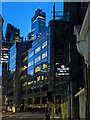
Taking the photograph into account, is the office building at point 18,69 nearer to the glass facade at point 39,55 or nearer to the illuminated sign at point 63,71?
the glass facade at point 39,55

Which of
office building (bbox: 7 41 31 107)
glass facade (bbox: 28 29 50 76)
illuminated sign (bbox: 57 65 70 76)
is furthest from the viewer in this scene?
office building (bbox: 7 41 31 107)

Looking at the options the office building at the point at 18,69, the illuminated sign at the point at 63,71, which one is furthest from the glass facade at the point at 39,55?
the illuminated sign at the point at 63,71

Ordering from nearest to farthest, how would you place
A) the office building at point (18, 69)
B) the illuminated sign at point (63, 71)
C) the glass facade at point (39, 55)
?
1. the illuminated sign at point (63, 71)
2. the glass facade at point (39, 55)
3. the office building at point (18, 69)

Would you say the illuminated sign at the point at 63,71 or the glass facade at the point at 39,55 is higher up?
the glass facade at the point at 39,55

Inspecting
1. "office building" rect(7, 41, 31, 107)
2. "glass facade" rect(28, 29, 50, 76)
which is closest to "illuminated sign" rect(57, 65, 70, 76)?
"glass facade" rect(28, 29, 50, 76)

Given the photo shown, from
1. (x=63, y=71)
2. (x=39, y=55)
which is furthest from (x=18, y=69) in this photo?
(x=63, y=71)

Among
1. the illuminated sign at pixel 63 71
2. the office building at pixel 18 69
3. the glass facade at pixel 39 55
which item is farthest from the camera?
the office building at pixel 18 69

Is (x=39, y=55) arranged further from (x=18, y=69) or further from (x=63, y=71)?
(x=63, y=71)

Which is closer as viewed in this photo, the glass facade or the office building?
the glass facade

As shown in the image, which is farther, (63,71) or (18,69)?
(18,69)

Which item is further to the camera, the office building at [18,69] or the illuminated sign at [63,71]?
the office building at [18,69]

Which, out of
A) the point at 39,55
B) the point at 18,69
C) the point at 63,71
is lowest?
the point at 63,71

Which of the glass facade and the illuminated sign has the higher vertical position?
the glass facade

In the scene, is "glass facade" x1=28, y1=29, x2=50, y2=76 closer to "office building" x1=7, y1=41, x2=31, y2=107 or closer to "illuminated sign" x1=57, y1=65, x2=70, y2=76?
"office building" x1=7, y1=41, x2=31, y2=107
